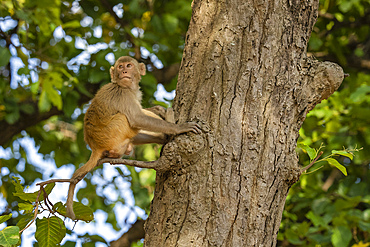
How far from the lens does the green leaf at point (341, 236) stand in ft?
14.6

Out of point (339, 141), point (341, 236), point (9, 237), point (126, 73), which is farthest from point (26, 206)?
point (339, 141)

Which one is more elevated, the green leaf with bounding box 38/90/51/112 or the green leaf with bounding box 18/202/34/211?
the green leaf with bounding box 38/90/51/112

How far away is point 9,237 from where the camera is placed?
2.12 m

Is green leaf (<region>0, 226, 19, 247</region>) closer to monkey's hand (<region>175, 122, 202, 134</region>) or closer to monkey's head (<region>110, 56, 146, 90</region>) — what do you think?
monkey's hand (<region>175, 122, 202, 134</region>)

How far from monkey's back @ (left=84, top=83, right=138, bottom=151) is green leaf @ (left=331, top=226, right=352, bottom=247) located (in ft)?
8.60

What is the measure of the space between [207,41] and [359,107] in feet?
10.8

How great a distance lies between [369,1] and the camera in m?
6.58

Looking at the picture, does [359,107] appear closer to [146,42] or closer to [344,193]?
[344,193]

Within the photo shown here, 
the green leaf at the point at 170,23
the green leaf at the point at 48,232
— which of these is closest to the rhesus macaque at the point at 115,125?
the green leaf at the point at 48,232

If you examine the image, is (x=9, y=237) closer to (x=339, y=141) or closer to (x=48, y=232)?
(x=48, y=232)

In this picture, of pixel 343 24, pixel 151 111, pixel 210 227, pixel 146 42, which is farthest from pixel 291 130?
pixel 343 24

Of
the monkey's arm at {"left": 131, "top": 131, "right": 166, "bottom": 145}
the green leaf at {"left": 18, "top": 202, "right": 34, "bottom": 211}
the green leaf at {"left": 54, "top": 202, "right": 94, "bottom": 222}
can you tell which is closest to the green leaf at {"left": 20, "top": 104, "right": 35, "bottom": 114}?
the monkey's arm at {"left": 131, "top": 131, "right": 166, "bottom": 145}

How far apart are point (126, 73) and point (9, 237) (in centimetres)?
215

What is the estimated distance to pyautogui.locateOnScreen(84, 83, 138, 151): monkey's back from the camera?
10.9 ft
